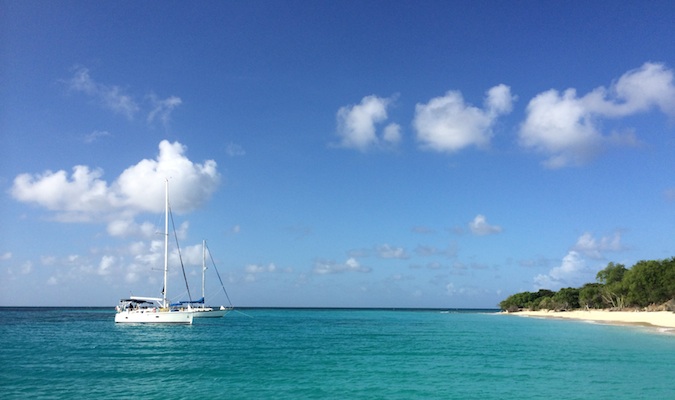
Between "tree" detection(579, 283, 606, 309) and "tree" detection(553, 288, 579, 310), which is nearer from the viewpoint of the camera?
"tree" detection(579, 283, 606, 309)

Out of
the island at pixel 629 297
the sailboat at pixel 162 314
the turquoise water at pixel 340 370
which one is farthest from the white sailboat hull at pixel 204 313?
the island at pixel 629 297

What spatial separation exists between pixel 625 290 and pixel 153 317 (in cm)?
Result: 11014

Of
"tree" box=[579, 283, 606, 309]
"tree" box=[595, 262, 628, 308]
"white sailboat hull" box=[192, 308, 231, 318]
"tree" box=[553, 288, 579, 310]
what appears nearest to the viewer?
"white sailboat hull" box=[192, 308, 231, 318]

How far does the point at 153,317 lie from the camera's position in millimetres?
85562

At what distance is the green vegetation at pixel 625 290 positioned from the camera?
108 meters

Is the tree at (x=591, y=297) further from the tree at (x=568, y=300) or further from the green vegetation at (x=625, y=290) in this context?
the tree at (x=568, y=300)

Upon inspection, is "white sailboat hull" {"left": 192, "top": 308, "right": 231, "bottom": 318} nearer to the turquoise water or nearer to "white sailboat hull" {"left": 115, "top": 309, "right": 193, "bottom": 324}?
"white sailboat hull" {"left": 115, "top": 309, "right": 193, "bottom": 324}

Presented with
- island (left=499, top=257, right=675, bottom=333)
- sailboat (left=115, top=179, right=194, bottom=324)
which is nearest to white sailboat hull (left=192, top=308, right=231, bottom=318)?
sailboat (left=115, top=179, right=194, bottom=324)

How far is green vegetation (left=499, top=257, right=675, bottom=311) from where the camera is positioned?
108 meters

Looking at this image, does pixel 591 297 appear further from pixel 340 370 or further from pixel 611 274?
pixel 340 370

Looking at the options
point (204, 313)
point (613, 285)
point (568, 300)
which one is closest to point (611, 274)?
point (613, 285)

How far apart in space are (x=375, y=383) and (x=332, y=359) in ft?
40.5

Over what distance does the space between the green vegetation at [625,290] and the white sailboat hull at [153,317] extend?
9392cm

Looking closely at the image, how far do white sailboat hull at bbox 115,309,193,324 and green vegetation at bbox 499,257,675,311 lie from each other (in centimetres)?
9392
